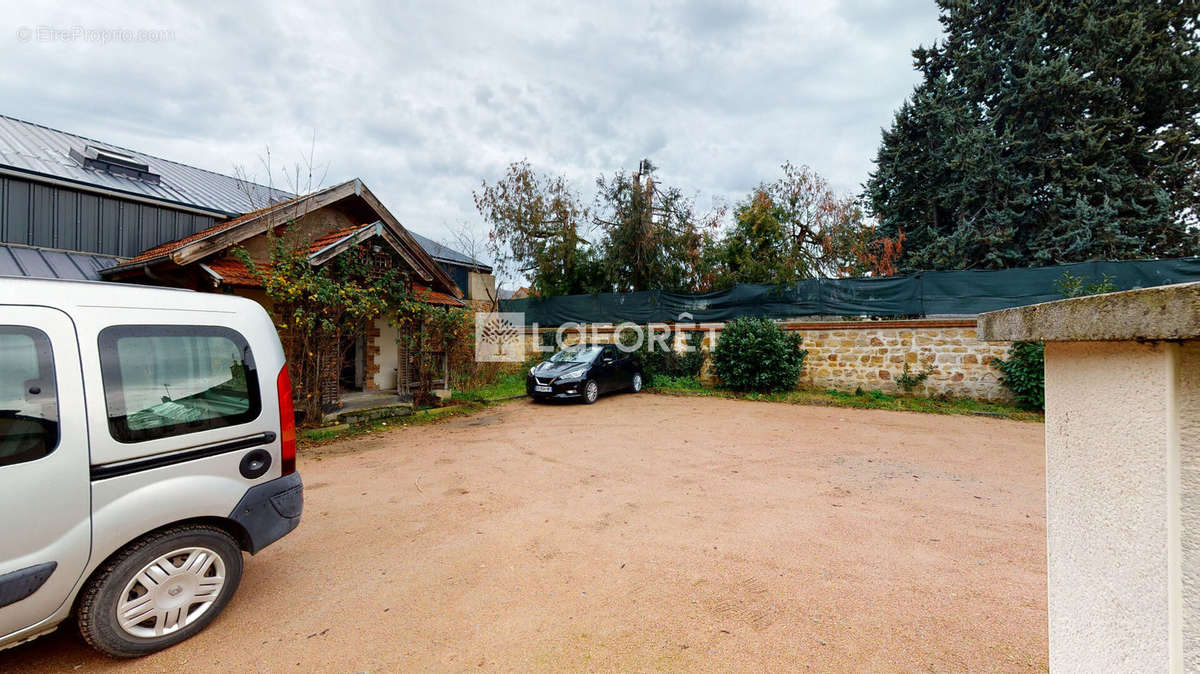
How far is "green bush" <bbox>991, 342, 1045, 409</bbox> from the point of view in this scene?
873 cm

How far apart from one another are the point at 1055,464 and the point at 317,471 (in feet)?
21.6

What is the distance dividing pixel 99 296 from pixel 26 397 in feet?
1.89

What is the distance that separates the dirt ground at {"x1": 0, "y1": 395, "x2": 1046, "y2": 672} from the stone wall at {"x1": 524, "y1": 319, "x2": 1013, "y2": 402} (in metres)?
4.18

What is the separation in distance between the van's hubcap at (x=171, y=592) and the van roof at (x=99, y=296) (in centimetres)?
133

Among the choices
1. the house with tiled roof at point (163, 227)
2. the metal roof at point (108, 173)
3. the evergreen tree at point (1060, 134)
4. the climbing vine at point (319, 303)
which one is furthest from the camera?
the evergreen tree at point (1060, 134)

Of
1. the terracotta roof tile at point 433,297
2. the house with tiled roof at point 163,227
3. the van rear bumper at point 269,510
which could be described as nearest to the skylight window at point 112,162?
the house with tiled roof at point 163,227

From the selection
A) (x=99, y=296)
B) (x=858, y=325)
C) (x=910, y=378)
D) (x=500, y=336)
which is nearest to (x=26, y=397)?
(x=99, y=296)

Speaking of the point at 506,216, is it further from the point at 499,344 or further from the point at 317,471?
the point at 317,471

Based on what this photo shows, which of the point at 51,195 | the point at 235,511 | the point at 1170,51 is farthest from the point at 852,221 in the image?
the point at 51,195

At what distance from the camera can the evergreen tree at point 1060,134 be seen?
14242mm

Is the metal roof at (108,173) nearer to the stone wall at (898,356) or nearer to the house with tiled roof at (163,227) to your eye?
the house with tiled roof at (163,227)

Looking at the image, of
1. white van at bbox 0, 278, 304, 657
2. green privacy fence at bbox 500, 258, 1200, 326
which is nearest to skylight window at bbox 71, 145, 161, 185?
green privacy fence at bbox 500, 258, 1200, 326

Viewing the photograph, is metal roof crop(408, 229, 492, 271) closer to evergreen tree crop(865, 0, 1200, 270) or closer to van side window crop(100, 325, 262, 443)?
van side window crop(100, 325, 262, 443)

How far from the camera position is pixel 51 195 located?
903 cm
